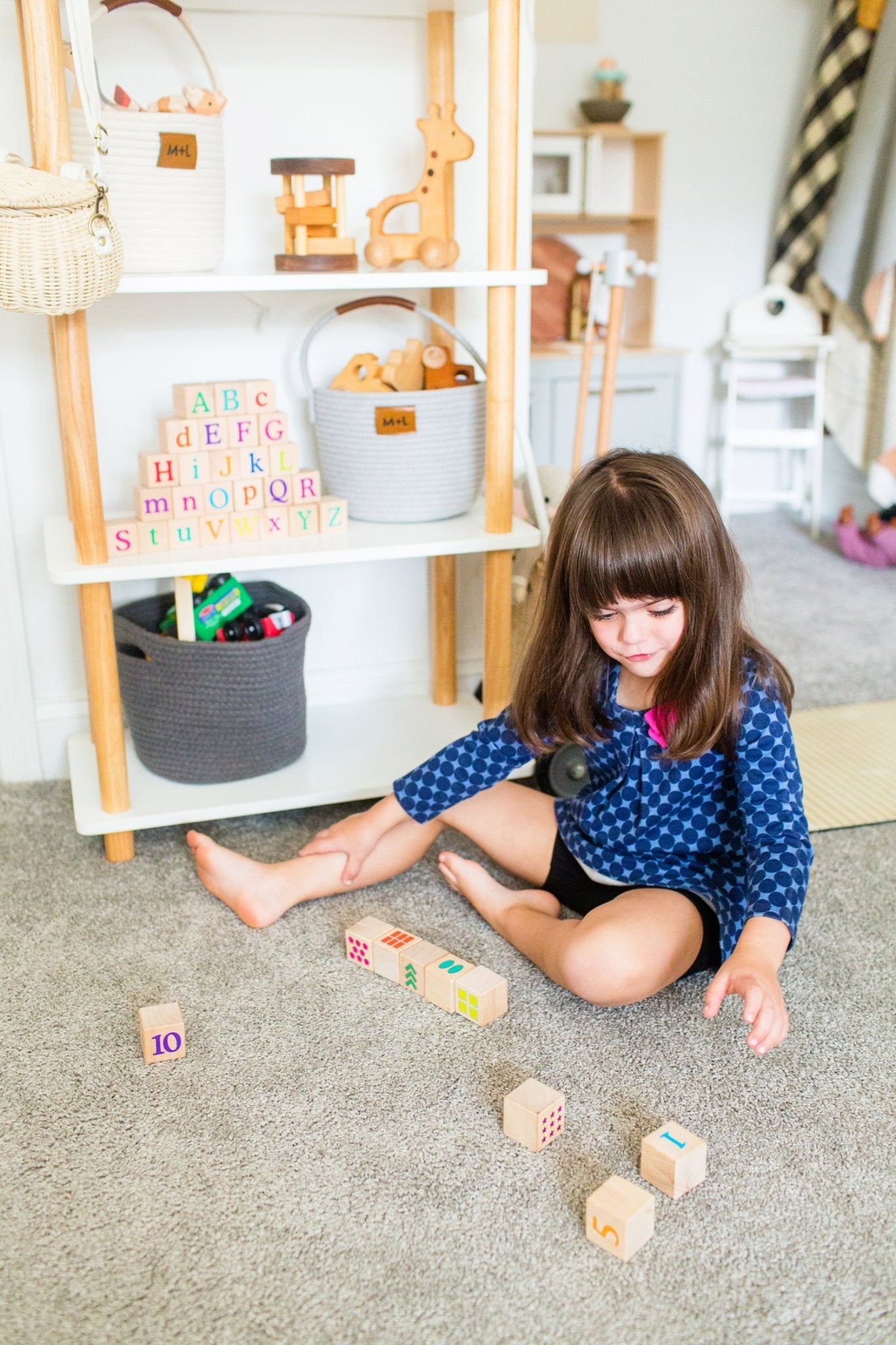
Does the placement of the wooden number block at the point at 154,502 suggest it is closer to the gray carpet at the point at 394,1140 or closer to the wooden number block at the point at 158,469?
the wooden number block at the point at 158,469

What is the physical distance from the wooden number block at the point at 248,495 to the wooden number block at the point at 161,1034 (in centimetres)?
66

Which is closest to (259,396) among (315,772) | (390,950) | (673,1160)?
(315,772)

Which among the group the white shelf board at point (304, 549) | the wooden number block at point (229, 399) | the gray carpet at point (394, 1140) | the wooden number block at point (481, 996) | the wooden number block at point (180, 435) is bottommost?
the gray carpet at point (394, 1140)

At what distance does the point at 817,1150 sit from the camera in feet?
3.45

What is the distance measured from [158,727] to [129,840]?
6.1 inches

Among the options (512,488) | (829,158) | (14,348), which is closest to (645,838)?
(512,488)

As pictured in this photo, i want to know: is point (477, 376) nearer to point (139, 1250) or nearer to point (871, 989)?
point (871, 989)

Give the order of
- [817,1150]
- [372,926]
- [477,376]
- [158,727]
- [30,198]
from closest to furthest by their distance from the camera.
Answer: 1. [817,1150]
2. [30,198]
3. [372,926]
4. [158,727]
5. [477,376]

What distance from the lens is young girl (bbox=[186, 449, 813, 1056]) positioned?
114 centimetres

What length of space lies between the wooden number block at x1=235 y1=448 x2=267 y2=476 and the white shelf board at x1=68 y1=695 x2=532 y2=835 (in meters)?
0.41

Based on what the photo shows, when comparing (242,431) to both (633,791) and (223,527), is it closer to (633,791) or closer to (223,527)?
(223,527)

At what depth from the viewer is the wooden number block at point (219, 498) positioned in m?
1.54

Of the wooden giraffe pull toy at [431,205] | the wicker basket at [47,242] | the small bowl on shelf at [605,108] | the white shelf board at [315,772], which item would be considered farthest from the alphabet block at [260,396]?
the small bowl on shelf at [605,108]

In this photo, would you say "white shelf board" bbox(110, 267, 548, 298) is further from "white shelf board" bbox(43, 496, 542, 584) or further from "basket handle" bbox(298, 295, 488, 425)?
"white shelf board" bbox(43, 496, 542, 584)
